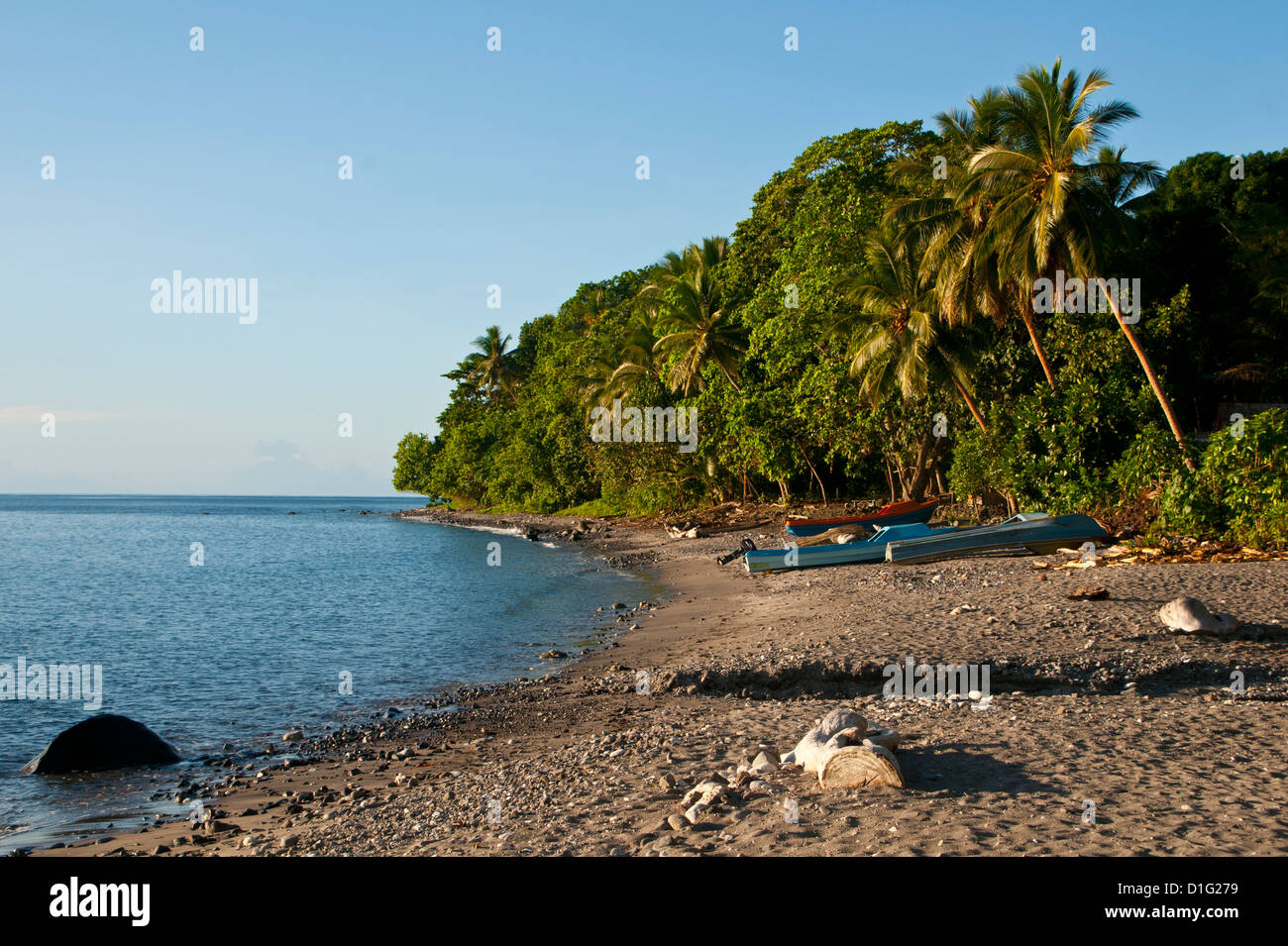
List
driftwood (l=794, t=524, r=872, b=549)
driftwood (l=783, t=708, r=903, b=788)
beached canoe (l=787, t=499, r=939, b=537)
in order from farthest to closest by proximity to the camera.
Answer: beached canoe (l=787, t=499, r=939, b=537) → driftwood (l=794, t=524, r=872, b=549) → driftwood (l=783, t=708, r=903, b=788)

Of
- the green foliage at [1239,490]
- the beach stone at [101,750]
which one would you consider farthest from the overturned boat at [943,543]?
the beach stone at [101,750]

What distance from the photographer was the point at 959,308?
23125mm

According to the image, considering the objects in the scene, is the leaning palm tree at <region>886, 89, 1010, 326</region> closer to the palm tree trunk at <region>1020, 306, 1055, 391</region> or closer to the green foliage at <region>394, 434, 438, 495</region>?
the palm tree trunk at <region>1020, 306, 1055, 391</region>

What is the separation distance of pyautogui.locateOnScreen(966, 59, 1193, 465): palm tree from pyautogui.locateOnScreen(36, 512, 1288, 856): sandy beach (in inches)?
362

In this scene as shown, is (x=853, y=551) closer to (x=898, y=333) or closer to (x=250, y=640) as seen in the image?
(x=898, y=333)

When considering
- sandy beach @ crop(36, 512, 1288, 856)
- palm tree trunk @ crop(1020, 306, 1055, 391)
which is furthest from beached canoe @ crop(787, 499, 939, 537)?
sandy beach @ crop(36, 512, 1288, 856)

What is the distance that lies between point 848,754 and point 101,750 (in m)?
7.93

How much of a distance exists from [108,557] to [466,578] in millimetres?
27193

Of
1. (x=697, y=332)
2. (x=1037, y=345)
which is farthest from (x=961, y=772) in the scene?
(x=697, y=332)

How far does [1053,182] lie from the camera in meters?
19.7

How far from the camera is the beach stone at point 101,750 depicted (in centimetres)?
877

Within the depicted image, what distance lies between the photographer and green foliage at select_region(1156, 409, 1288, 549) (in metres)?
14.2
